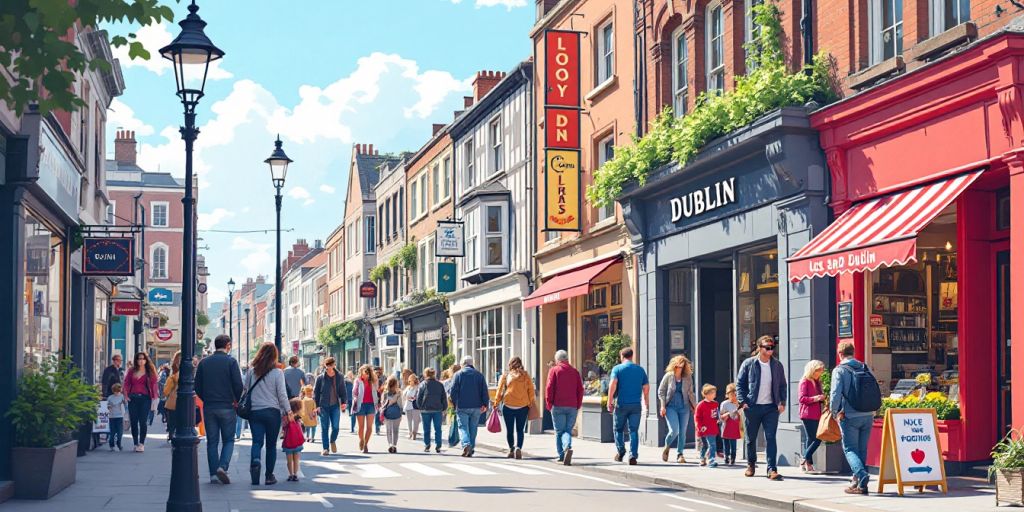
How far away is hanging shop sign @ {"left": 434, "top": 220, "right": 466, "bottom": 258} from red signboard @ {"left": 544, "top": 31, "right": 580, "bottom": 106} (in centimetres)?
1150

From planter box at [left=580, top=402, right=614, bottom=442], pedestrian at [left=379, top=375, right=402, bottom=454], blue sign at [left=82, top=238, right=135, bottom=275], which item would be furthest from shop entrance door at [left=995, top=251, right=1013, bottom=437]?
blue sign at [left=82, top=238, right=135, bottom=275]

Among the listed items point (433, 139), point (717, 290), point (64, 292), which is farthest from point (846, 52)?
point (433, 139)

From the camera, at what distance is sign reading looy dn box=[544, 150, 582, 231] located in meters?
29.4

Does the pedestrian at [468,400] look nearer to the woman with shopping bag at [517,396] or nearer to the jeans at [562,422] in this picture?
the woman with shopping bag at [517,396]

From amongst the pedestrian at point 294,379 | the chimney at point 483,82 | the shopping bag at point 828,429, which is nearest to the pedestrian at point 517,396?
the pedestrian at point 294,379

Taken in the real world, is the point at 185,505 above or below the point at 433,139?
below

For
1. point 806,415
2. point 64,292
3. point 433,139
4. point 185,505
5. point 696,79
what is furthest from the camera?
point 433,139

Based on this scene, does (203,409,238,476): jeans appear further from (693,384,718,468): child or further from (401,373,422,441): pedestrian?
(401,373,422,441): pedestrian

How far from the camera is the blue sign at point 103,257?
23406 millimetres

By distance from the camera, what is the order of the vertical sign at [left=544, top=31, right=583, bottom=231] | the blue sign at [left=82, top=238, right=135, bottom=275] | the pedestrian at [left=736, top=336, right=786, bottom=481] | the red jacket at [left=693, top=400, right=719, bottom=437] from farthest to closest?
the vertical sign at [left=544, top=31, right=583, bottom=231]
the blue sign at [left=82, top=238, right=135, bottom=275]
the red jacket at [left=693, top=400, right=719, bottom=437]
the pedestrian at [left=736, top=336, right=786, bottom=481]

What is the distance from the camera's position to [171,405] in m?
20.9

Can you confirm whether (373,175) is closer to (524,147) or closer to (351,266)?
(351,266)

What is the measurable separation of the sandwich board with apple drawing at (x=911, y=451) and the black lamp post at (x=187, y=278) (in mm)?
7562

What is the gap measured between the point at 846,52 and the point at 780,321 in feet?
13.7
